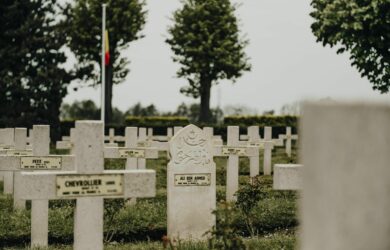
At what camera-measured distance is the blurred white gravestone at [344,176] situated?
2174 millimetres

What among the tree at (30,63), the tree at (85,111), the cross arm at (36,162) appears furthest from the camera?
the tree at (85,111)

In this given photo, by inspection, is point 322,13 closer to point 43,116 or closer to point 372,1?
point 372,1

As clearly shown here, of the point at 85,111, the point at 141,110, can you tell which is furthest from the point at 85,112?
the point at 141,110

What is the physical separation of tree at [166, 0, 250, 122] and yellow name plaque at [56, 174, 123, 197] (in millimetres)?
35408

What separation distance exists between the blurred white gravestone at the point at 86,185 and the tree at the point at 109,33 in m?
33.0

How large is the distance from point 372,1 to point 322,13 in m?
2.04

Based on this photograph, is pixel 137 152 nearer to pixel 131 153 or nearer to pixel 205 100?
pixel 131 153

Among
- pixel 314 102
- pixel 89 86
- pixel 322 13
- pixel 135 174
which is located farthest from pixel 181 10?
pixel 314 102

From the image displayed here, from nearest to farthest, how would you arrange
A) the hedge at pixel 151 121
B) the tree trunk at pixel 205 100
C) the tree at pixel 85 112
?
the hedge at pixel 151 121 < the tree trunk at pixel 205 100 < the tree at pixel 85 112

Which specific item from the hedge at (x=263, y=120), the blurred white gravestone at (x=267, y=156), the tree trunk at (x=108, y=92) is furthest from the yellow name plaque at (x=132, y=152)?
the tree trunk at (x=108, y=92)

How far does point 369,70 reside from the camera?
72.5 ft

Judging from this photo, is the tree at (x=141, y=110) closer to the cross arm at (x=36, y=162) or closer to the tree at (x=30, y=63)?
the tree at (x=30, y=63)

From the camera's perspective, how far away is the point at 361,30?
2080cm

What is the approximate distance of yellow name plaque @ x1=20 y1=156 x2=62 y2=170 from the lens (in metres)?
8.41
